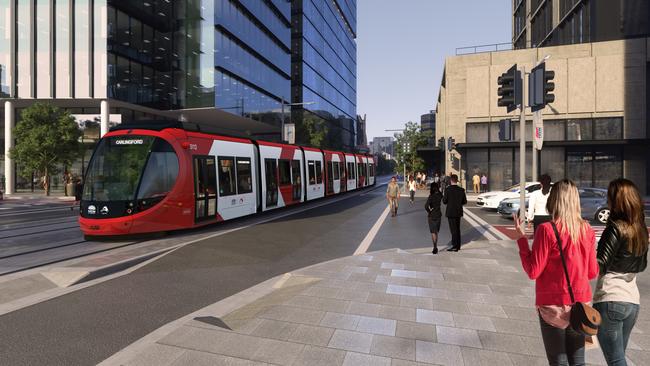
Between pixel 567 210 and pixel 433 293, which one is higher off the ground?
pixel 567 210

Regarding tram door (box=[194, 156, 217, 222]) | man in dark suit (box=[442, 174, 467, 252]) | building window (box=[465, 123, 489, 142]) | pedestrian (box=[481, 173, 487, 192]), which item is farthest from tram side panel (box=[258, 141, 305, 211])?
building window (box=[465, 123, 489, 142])

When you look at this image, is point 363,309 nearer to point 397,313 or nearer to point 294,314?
point 397,313

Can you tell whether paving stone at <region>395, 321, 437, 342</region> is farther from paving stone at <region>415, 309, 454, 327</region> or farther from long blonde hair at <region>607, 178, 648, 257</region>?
long blonde hair at <region>607, 178, 648, 257</region>

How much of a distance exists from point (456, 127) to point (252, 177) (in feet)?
76.2

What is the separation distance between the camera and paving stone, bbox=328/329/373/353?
3.76 m

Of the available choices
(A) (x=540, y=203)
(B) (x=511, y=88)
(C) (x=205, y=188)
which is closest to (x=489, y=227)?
(B) (x=511, y=88)

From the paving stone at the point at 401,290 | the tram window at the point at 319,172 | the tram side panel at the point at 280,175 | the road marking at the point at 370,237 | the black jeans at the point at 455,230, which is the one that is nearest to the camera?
the paving stone at the point at 401,290

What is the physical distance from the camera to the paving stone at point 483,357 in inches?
137

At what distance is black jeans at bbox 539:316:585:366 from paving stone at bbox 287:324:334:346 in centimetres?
200

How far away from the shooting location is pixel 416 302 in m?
5.15

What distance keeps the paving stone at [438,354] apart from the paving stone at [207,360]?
1.47 meters

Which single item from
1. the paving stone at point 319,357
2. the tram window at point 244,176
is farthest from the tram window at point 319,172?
the paving stone at point 319,357

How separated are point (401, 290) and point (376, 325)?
1441 millimetres

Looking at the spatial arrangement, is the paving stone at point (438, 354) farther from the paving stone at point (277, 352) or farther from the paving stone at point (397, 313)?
the paving stone at point (277, 352)
